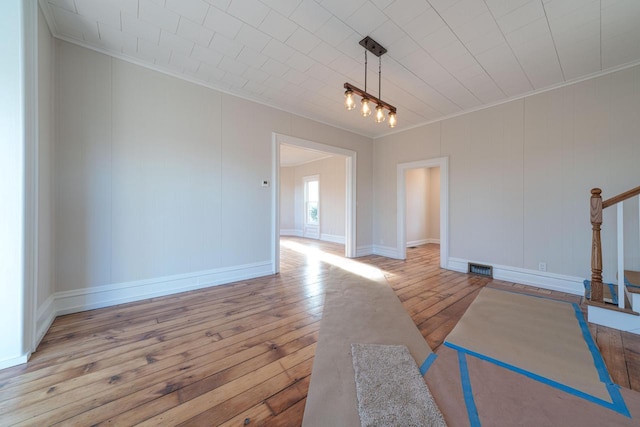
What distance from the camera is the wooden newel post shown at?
2.31 metres

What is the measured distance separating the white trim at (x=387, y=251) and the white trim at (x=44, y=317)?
17.4 ft

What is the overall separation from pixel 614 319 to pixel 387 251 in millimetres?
3528

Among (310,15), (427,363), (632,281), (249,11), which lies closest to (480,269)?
Result: (632,281)

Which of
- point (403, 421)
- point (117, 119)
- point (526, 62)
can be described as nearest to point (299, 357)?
point (403, 421)

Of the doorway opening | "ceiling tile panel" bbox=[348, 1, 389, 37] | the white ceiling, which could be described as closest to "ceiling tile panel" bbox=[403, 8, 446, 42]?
the white ceiling

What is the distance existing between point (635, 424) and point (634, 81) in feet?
12.3

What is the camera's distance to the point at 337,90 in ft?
11.5

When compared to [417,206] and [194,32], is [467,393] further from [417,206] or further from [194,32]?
[417,206]

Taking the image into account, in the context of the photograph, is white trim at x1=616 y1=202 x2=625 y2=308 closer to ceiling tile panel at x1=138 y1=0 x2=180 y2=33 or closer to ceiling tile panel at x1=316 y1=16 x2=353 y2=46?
ceiling tile panel at x1=316 y1=16 x2=353 y2=46

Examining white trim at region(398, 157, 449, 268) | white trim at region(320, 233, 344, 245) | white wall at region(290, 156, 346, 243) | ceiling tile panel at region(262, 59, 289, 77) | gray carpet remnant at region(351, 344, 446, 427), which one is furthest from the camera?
white trim at region(320, 233, 344, 245)

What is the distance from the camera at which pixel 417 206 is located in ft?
24.3

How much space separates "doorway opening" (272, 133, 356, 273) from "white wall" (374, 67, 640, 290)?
198cm

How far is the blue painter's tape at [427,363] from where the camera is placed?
5.18 feet

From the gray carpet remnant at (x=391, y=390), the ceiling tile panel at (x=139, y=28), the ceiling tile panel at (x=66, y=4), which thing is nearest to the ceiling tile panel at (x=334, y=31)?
the ceiling tile panel at (x=139, y=28)
